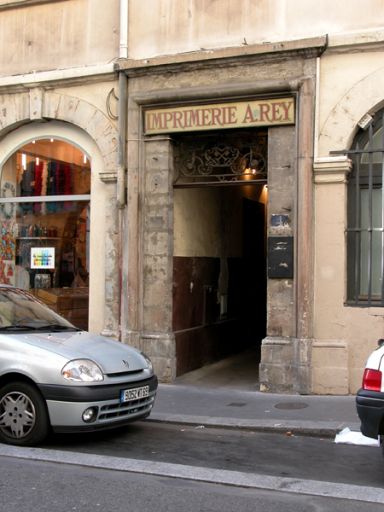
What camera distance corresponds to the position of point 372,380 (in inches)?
211

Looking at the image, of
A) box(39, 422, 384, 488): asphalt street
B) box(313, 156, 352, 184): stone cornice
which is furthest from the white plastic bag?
box(313, 156, 352, 184): stone cornice

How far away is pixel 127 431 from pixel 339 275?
12.5ft

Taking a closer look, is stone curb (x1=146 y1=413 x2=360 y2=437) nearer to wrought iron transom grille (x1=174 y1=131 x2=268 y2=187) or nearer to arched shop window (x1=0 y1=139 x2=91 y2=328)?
arched shop window (x1=0 y1=139 x2=91 y2=328)

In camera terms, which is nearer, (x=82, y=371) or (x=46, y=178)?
(x=82, y=371)

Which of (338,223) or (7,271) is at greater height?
(338,223)

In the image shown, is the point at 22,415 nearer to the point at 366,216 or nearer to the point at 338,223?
the point at 338,223

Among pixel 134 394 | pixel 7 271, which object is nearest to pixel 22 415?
pixel 134 394

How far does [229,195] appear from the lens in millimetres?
12438

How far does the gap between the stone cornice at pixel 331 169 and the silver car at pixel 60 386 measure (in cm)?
415

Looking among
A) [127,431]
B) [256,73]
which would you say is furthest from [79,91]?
[127,431]

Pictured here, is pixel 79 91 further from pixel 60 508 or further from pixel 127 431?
pixel 60 508

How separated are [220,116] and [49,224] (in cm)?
383

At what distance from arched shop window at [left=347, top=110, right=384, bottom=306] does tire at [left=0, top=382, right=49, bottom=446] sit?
193 inches

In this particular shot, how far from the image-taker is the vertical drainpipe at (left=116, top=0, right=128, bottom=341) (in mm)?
10391
